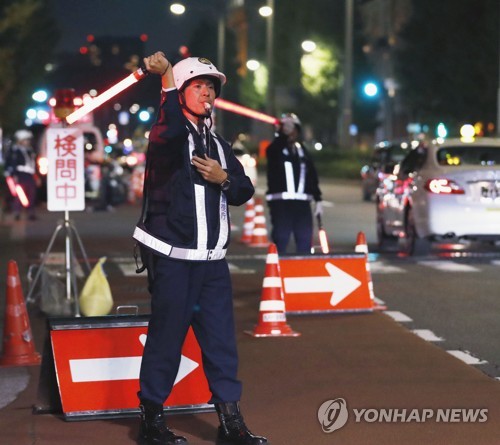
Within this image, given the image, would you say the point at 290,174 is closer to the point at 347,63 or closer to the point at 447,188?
the point at 447,188

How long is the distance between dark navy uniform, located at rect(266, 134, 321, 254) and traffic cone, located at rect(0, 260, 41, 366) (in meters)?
4.33

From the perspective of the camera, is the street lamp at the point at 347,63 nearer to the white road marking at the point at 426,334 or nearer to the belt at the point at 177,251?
the white road marking at the point at 426,334

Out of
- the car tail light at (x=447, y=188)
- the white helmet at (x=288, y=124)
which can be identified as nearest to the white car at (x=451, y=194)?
the car tail light at (x=447, y=188)

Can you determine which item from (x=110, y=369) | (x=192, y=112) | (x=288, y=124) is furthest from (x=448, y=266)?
(x=192, y=112)

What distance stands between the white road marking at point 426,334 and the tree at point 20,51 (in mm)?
23548

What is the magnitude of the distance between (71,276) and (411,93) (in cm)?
5180

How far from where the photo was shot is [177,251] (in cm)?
754

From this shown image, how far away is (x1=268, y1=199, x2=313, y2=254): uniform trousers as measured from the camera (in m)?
15.0

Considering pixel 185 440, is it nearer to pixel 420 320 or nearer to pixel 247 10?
pixel 420 320

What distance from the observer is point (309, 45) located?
66250 mm

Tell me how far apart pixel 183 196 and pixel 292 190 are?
24.7 ft

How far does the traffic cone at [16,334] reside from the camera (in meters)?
11.1

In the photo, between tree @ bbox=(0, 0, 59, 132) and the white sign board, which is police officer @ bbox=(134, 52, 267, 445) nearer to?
the white sign board

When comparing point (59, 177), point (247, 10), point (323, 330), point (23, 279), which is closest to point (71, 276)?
point (59, 177)
